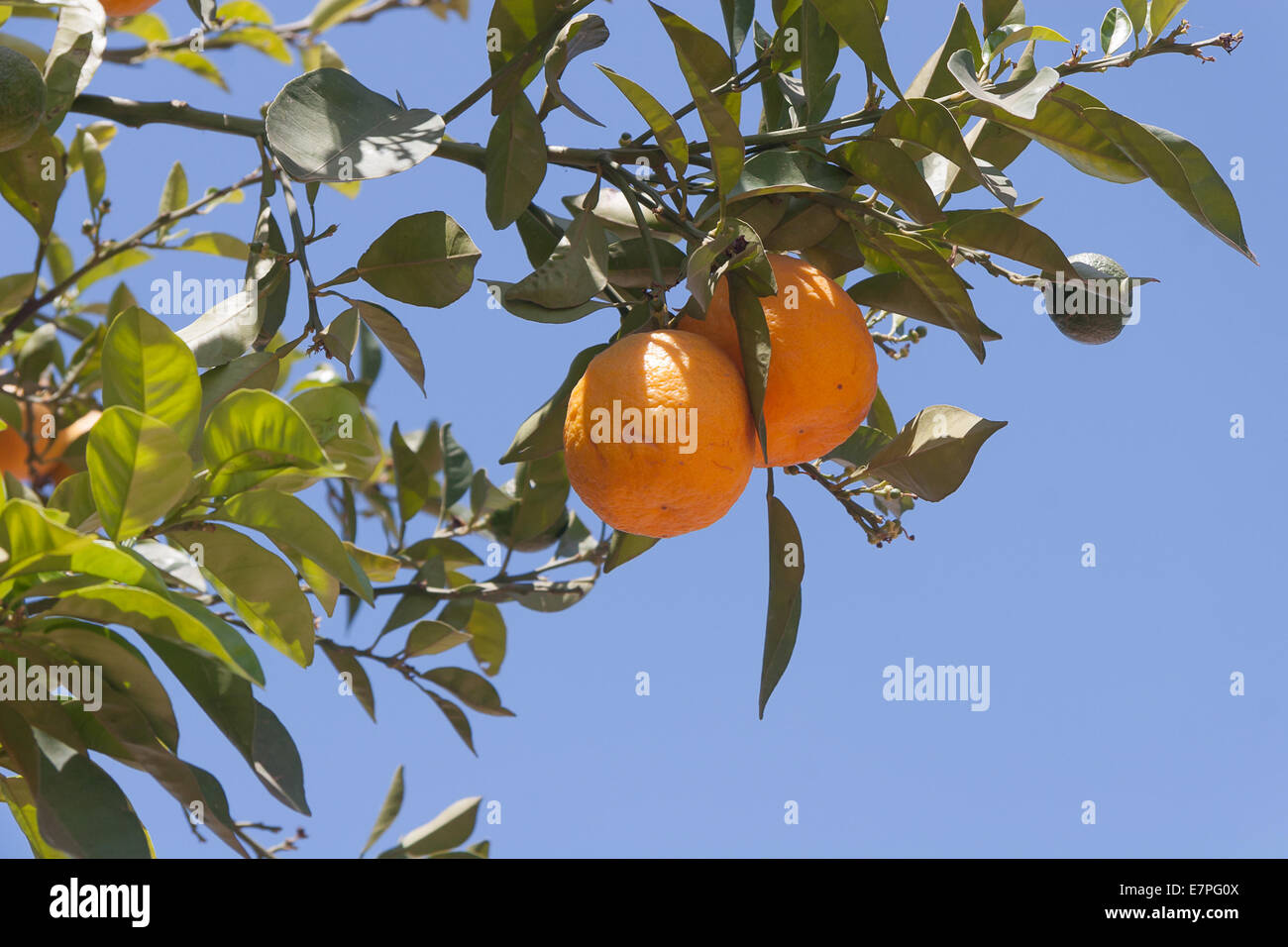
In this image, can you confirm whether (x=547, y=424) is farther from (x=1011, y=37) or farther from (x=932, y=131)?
(x=1011, y=37)

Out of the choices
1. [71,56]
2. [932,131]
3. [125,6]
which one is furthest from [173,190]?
[932,131]

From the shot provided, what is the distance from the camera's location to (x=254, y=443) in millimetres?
888

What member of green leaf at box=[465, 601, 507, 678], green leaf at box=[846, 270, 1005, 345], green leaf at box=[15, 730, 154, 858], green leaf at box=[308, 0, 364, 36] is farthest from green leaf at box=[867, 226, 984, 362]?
green leaf at box=[308, 0, 364, 36]

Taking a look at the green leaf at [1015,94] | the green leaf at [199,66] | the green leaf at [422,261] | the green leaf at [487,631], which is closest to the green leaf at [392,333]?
the green leaf at [422,261]

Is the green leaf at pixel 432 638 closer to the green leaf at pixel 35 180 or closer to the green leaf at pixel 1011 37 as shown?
the green leaf at pixel 35 180

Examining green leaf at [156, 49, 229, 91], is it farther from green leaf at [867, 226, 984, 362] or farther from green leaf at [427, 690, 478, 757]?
green leaf at [867, 226, 984, 362]

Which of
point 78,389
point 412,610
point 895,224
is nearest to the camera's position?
point 895,224

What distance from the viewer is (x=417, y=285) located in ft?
3.51

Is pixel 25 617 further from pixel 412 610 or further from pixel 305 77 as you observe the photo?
pixel 412 610

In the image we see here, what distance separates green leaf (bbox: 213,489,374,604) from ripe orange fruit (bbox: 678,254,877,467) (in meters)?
0.39

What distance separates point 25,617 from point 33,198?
0.76 metres

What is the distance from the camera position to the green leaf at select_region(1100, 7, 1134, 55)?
1.07 metres
